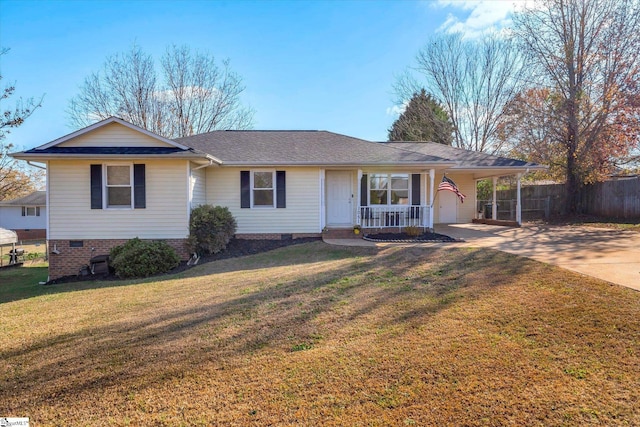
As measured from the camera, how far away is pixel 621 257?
289 inches

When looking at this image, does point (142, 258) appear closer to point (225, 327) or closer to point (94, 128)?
point (94, 128)

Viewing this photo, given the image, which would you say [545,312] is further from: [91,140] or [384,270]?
[91,140]

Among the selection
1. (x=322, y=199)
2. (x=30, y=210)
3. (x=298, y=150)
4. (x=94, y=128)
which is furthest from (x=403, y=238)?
(x=30, y=210)

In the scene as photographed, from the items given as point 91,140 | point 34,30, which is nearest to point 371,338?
point 91,140

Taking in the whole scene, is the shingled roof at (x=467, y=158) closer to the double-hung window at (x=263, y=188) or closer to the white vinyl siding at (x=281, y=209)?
the white vinyl siding at (x=281, y=209)

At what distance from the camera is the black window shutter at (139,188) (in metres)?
10.6

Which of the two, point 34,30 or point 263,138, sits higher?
point 34,30

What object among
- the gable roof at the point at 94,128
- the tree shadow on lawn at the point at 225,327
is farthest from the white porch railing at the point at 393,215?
the gable roof at the point at 94,128

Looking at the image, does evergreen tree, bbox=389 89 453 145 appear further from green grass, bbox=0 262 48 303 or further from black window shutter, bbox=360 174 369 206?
green grass, bbox=0 262 48 303

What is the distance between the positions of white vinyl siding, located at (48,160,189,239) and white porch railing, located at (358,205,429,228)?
6.29m

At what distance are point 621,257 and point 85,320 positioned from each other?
33.9 feet

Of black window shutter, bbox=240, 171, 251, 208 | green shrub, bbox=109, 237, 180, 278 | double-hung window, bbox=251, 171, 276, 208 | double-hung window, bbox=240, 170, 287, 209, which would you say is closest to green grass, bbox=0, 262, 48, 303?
green shrub, bbox=109, 237, 180, 278

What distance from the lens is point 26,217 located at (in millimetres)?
34906

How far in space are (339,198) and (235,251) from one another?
178 inches
